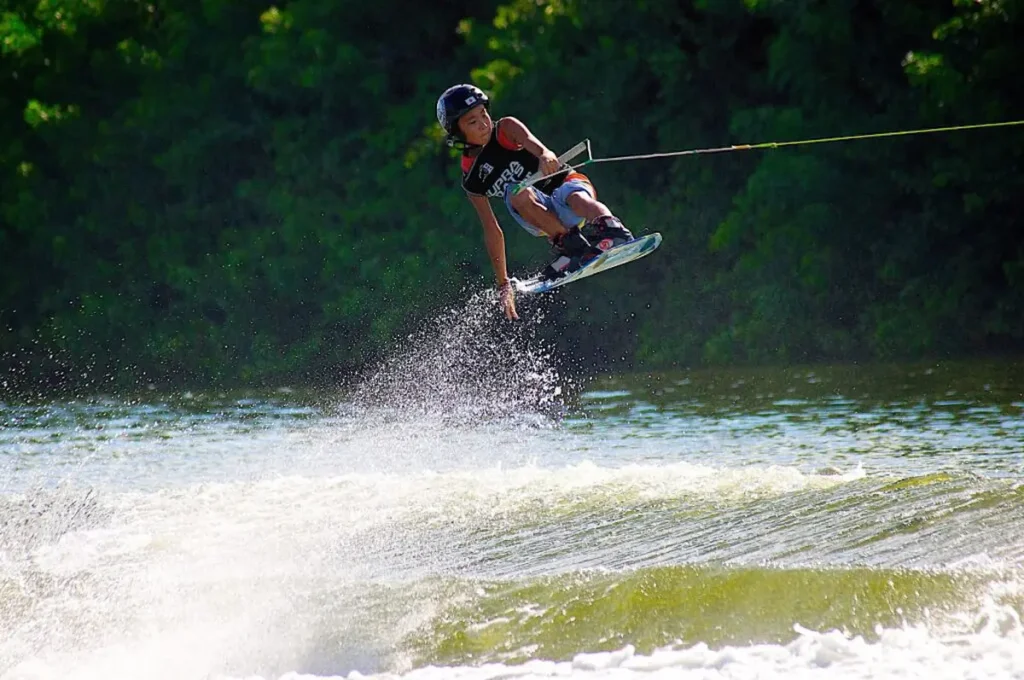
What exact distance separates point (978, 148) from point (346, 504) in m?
11.0

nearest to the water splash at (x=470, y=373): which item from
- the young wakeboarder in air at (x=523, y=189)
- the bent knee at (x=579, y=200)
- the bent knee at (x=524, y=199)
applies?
the young wakeboarder in air at (x=523, y=189)

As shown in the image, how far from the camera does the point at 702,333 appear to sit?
22312mm

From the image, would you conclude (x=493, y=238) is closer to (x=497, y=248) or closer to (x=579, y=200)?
(x=497, y=248)

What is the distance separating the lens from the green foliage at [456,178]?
19.5 metres

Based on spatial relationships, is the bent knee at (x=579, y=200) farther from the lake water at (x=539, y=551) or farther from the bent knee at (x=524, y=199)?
the lake water at (x=539, y=551)

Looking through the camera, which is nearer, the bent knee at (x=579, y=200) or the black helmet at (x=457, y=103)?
the black helmet at (x=457, y=103)

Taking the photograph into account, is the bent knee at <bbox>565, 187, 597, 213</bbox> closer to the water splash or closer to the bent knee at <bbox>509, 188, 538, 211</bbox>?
the bent knee at <bbox>509, 188, 538, 211</bbox>

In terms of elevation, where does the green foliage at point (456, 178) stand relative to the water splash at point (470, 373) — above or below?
above

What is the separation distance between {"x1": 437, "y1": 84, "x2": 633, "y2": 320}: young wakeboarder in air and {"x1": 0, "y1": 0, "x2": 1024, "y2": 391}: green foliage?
30.1ft

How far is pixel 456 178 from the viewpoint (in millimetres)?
23750

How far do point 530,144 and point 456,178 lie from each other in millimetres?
14158

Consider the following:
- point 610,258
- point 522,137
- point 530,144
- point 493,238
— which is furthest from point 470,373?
point 530,144

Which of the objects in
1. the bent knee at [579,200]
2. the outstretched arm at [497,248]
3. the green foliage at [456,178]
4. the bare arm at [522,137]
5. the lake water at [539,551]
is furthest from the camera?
the green foliage at [456,178]

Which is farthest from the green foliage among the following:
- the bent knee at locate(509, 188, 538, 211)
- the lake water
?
the bent knee at locate(509, 188, 538, 211)
